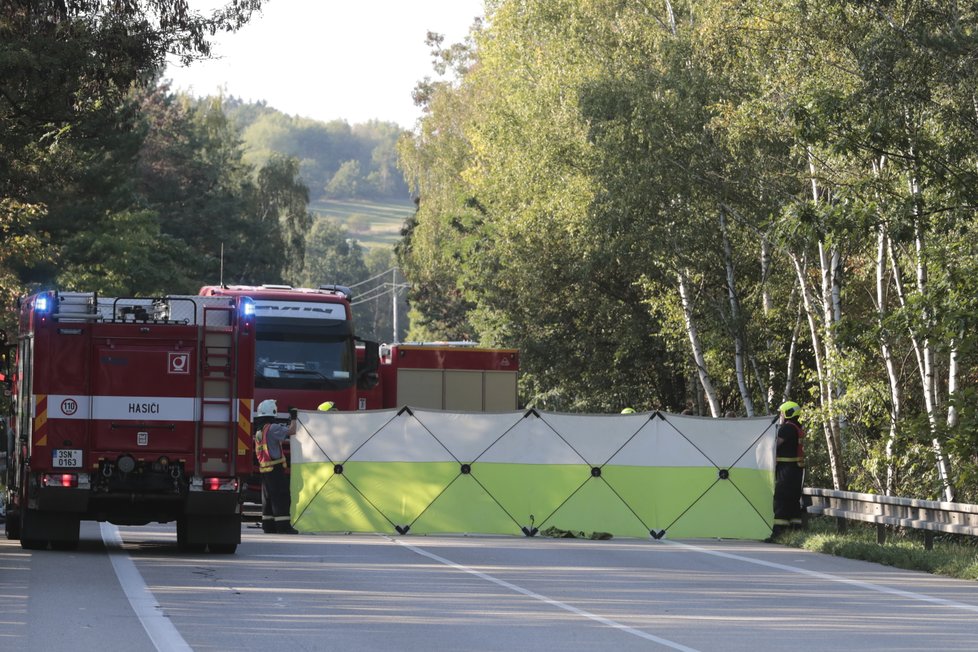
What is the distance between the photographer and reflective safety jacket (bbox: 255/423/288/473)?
22.6m

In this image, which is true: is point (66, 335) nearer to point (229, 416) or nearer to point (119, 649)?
point (229, 416)

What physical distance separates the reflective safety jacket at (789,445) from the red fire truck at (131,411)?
322 inches

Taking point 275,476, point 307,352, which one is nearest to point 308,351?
point 307,352

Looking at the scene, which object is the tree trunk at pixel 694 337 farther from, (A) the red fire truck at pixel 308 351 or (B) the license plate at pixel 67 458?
(B) the license plate at pixel 67 458

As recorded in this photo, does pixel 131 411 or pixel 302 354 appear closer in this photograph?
pixel 131 411

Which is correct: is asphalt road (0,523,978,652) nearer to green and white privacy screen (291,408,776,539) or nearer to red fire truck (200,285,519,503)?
green and white privacy screen (291,408,776,539)

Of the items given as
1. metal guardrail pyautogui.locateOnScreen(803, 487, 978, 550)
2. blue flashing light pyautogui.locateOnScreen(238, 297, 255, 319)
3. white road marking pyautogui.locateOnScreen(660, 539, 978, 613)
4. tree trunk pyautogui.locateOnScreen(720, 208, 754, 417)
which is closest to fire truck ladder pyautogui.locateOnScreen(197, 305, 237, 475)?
blue flashing light pyautogui.locateOnScreen(238, 297, 255, 319)

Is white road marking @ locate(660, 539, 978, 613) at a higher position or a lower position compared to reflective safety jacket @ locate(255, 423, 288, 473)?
lower

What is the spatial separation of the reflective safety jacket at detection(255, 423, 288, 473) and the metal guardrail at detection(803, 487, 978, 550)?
295 inches

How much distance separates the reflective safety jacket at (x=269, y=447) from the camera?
22.6 metres

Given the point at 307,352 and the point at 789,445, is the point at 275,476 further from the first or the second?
the point at 789,445

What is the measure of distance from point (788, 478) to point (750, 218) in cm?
1040

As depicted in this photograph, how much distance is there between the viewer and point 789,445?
22.8m

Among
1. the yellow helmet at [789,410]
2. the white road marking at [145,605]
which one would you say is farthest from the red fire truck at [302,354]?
the white road marking at [145,605]
